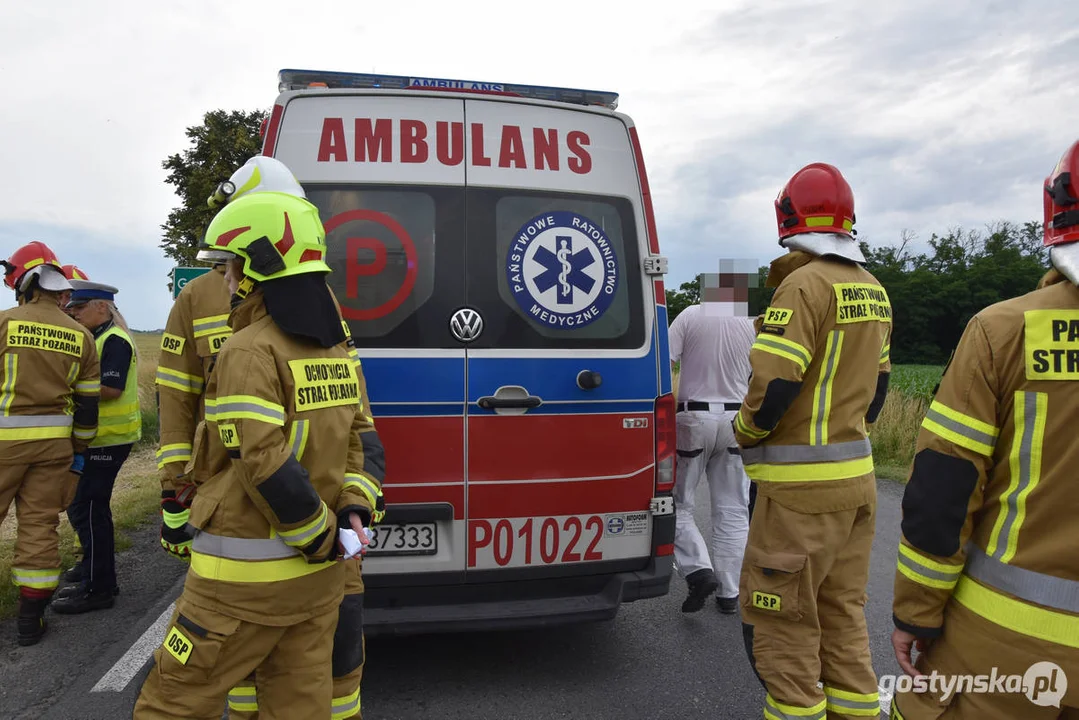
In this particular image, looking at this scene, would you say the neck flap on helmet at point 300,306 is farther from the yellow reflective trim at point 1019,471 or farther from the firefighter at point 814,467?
the yellow reflective trim at point 1019,471

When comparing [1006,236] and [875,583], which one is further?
[1006,236]

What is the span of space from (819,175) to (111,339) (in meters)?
4.27

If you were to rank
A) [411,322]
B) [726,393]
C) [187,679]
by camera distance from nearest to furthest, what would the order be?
[187,679]
[411,322]
[726,393]

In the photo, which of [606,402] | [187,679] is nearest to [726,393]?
[606,402]

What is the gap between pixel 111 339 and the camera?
15.4 ft

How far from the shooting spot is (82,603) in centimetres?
438

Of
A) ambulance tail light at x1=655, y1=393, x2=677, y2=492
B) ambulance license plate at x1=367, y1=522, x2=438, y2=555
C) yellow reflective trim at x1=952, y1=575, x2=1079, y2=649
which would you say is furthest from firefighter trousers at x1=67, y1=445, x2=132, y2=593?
yellow reflective trim at x1=952, y1=575, x2=1079, y2=649

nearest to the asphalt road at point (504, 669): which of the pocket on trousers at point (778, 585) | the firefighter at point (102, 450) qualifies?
the firefighter at point (102, 450)

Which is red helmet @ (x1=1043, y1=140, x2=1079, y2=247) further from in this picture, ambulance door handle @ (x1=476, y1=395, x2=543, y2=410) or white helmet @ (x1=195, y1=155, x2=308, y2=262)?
white helmet @ (x1=195, y1=155, x2=308, y2=262)

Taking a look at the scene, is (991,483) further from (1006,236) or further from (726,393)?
(1006,236)

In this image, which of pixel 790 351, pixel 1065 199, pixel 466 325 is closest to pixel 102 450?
pixel 466 325

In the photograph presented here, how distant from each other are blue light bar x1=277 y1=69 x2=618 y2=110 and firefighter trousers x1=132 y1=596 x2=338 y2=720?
2438 millimetres

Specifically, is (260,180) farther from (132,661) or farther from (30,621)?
(30,621)

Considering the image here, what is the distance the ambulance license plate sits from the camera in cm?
318
